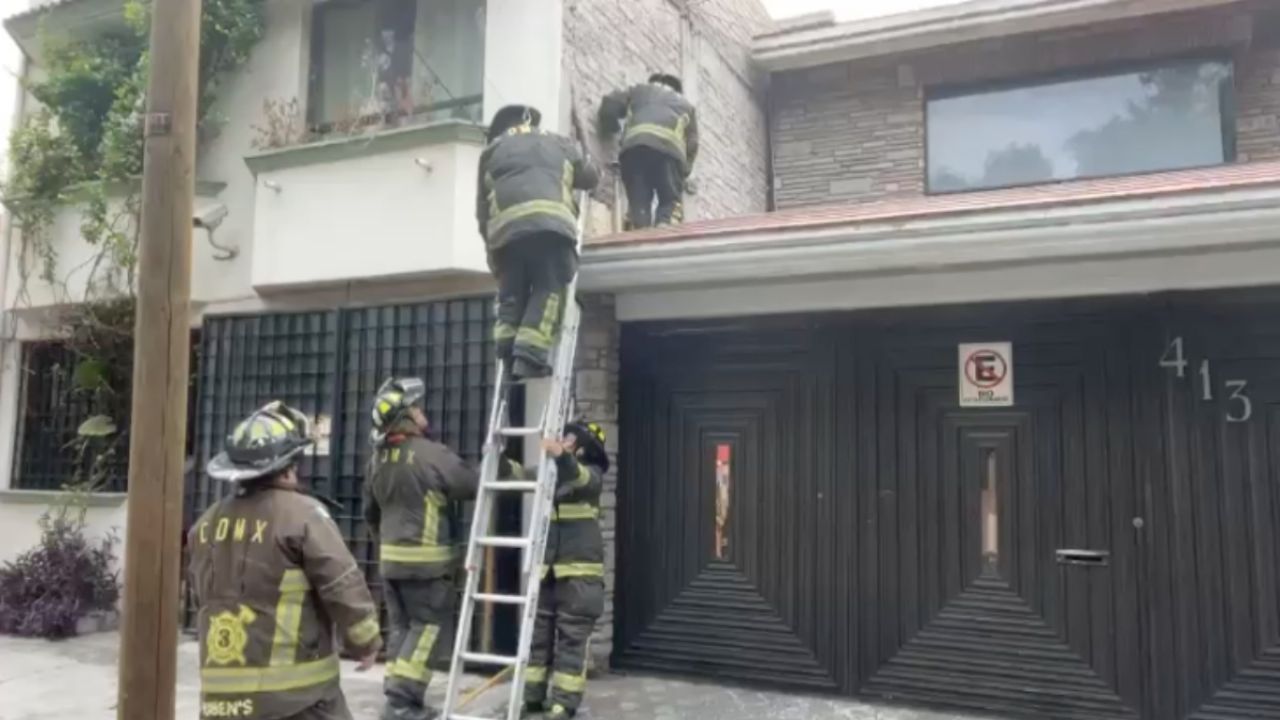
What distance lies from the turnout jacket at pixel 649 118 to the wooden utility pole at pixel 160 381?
12.8 ft

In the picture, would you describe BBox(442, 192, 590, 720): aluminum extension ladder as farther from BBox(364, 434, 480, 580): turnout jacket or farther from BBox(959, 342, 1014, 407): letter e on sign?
BBox(959, 342, 1014, 407): letter e on sign

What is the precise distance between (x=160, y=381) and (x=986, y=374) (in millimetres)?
4270

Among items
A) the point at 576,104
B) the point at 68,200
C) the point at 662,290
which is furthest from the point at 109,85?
the point at 662,290

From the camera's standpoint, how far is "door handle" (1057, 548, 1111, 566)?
18.2 ft

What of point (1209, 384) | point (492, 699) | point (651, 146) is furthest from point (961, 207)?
point (492, 699)

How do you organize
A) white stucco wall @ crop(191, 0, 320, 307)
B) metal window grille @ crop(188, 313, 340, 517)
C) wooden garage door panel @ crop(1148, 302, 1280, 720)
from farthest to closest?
white stucco wall @ crop(191, 0, 320, 307) < metal window grille @ crop(188, 313, 340, 517) < wooden garage door panel @ crop(1148, 302, 1280, 720)

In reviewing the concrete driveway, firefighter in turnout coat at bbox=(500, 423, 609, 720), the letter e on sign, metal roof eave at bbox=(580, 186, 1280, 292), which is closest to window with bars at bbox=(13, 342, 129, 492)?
the concrete driveway

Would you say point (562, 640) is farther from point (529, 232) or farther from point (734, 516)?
point (529, 232)

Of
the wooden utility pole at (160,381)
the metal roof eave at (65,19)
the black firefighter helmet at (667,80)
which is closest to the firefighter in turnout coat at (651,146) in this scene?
the black firefighter helmet at (667,80)

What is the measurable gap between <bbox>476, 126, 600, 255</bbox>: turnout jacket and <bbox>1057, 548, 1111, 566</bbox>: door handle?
3.19 metres

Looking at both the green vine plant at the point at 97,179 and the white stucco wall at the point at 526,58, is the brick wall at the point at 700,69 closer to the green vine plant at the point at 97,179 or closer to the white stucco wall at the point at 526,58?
the white stucco wall at the point at 526,58

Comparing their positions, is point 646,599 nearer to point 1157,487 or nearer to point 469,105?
point 1157,487

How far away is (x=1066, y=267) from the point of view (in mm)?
5621

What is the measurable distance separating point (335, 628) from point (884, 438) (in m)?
3.48
